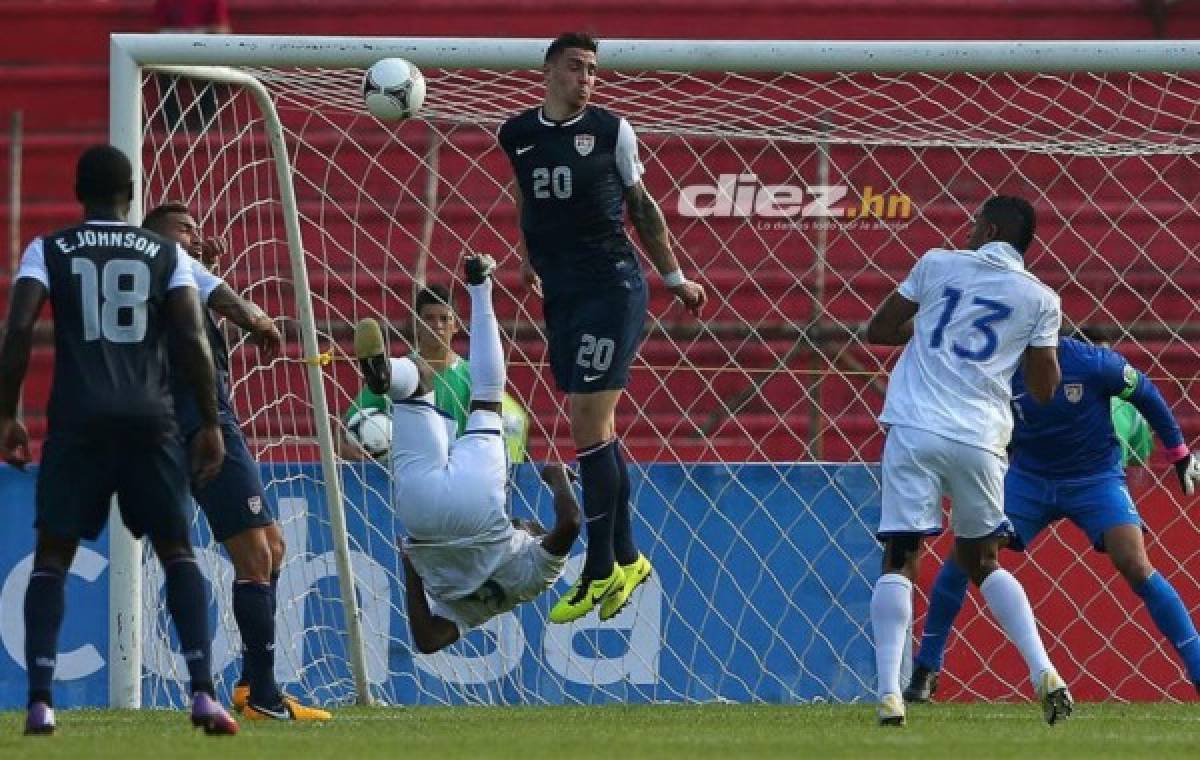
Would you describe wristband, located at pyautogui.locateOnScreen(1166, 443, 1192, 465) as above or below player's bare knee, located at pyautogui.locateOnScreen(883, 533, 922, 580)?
above

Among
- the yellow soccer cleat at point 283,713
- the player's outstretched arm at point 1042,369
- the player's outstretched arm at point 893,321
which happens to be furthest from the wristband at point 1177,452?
the yellow soccer cleat at point 283,713

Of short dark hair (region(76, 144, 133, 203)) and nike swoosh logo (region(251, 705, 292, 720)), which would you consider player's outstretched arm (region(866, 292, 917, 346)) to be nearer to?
nike swoosh logo (region(251, 705, 292, 720))

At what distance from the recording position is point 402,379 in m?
10.0

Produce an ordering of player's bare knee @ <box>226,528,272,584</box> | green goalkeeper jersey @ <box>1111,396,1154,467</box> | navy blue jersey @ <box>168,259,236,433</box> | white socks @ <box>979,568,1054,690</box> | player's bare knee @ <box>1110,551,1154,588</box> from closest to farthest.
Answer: white socks @ <box>979,568,1054,690</box>, navy blue jersey @ <box>168,259,236,433</box>, player's bare knee @ <box>226,528,272,584</box>, player's bare knee @ <box>1110,551,1154,588</box>, green goalkeeper jersey @ <box>1111,396,1154,467</box>

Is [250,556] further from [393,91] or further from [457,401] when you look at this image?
[457,401]

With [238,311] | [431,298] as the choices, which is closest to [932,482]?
[238,311]

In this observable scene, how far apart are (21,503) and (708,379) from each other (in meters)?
3.76

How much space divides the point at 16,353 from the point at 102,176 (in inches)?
24.1

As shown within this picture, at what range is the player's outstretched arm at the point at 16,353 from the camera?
25.0 feet

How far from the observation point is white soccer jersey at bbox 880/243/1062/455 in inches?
343

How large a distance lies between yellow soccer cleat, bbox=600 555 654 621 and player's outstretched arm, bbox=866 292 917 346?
4.26 feet

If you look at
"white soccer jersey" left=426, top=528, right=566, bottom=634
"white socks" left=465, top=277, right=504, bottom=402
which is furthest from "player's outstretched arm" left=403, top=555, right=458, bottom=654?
"white socks" left=465, top=277, right=504, bottom=402

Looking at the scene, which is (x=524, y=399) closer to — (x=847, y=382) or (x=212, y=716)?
(x=847, y=382)

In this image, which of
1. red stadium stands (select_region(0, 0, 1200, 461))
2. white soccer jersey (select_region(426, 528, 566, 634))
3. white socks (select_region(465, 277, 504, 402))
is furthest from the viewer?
red stadium stands (select_region(0, 0, 1200, 461))
